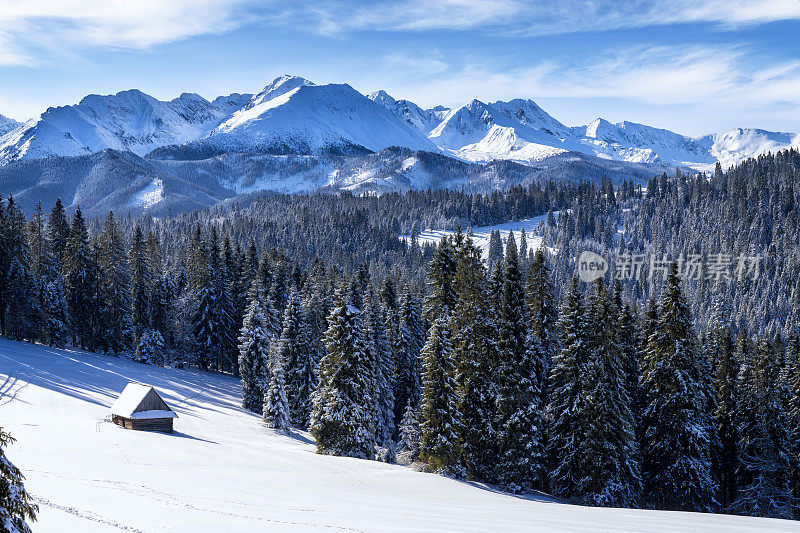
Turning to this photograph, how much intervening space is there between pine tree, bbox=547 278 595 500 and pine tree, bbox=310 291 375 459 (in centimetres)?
1228

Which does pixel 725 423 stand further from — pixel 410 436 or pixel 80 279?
pixel 80 279

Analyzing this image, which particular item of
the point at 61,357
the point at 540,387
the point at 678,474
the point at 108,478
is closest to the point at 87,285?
the point at 61,357

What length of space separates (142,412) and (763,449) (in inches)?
1751

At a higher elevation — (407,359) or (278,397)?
(407,359)

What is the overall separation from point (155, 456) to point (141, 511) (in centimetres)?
1281

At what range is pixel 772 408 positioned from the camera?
139 ft

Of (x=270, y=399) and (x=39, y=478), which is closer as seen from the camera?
(x=39, y=478)

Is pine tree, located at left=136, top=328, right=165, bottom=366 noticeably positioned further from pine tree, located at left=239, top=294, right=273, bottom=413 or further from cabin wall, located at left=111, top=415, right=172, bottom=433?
cabin wall, located at left=111, top=415, right=172, bottom=433

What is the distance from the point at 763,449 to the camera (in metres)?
42.5

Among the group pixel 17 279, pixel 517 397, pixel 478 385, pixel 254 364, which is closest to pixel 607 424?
pixel 517 397

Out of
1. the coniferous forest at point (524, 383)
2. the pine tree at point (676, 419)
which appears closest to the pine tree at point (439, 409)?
the coniferous forest at point (524, 383)

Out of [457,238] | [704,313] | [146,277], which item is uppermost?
[457,238]

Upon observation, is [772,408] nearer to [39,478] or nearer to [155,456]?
[155,456]

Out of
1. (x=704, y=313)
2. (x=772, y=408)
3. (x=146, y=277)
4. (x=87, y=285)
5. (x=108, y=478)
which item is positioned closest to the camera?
(x=108, y=478)
